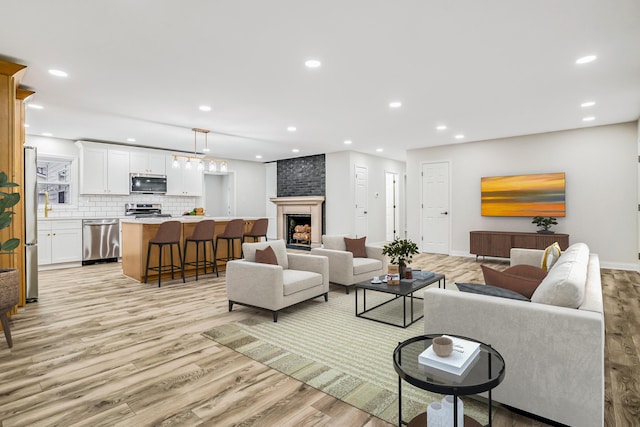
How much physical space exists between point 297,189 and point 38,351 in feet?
25.1

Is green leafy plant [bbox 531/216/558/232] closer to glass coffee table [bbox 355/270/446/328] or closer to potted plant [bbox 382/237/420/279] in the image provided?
glass coffee table [bbox 355/270/446/328]

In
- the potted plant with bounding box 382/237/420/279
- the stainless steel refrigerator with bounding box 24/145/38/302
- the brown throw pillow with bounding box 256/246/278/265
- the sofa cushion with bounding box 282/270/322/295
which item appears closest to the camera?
the sofa cushion with bounding box 282/270/322/295

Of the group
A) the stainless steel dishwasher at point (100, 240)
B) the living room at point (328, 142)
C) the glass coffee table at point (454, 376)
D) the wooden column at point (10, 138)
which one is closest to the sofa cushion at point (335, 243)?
the living room at point (328, 142)

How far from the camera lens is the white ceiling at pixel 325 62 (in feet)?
8.53

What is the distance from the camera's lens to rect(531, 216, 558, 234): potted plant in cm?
648

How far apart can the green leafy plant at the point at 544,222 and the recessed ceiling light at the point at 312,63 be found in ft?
17.7

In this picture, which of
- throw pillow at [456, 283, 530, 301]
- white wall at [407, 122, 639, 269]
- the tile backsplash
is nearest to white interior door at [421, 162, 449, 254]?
white wall at [407, 122, 639, 269]

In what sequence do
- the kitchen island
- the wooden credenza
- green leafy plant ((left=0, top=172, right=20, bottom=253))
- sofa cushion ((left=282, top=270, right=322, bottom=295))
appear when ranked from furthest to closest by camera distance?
the wooden credenza, the kitchen island, sofa cushion ((left=282, top=270, right=322, bottom=295)), green leafy plant ((left=0, top=172, right=20, bottom=253))

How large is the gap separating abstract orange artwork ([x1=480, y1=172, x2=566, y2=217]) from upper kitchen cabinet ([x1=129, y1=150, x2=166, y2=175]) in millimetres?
7294

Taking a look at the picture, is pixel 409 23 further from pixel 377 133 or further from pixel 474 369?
pixel 377 133

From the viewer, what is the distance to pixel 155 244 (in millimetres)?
5152

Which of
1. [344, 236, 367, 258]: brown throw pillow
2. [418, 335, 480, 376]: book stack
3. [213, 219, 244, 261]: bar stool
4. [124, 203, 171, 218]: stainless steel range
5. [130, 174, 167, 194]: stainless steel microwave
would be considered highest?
[130, 174, 167, 194]: stainless steel microwave

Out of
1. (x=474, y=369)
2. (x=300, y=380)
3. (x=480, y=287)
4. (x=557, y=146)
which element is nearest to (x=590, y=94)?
(x=557, y=146)

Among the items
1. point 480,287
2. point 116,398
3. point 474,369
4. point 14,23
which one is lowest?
point 116,398
